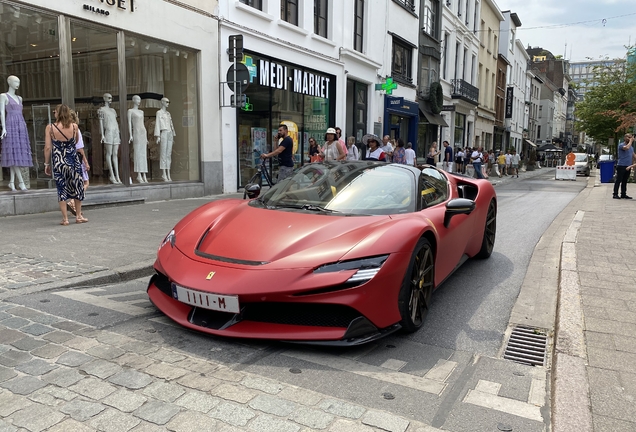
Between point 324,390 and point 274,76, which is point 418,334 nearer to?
point 324,390

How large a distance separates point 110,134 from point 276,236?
8360mm

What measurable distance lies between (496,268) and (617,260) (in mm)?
1362

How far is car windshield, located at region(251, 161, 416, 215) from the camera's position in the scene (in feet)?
12.6

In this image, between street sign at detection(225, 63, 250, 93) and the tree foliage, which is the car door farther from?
the tree foliage

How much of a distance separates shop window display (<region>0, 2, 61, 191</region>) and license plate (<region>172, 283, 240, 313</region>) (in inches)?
274

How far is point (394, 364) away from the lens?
292cm

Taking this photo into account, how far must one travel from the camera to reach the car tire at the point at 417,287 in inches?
125

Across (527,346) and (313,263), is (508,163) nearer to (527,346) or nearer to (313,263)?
(527,346)

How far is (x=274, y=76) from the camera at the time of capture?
14.2 m

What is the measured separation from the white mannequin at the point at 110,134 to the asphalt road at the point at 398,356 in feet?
21.2

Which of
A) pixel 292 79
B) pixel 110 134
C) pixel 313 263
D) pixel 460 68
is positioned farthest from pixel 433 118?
pixel 313 263

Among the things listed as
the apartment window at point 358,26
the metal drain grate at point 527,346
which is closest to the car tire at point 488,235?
the metal drain grate at point 527,346

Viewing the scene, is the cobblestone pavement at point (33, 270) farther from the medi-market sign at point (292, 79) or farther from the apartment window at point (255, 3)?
the apartment window at point (255, 3)

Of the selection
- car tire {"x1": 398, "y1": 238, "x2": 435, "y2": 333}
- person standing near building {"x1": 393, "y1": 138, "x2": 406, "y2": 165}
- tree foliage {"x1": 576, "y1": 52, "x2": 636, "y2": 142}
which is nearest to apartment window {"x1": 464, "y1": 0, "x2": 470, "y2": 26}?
tree foliage {"x1": 576, "y1": 52, "x2": 636, "y2": 142}
